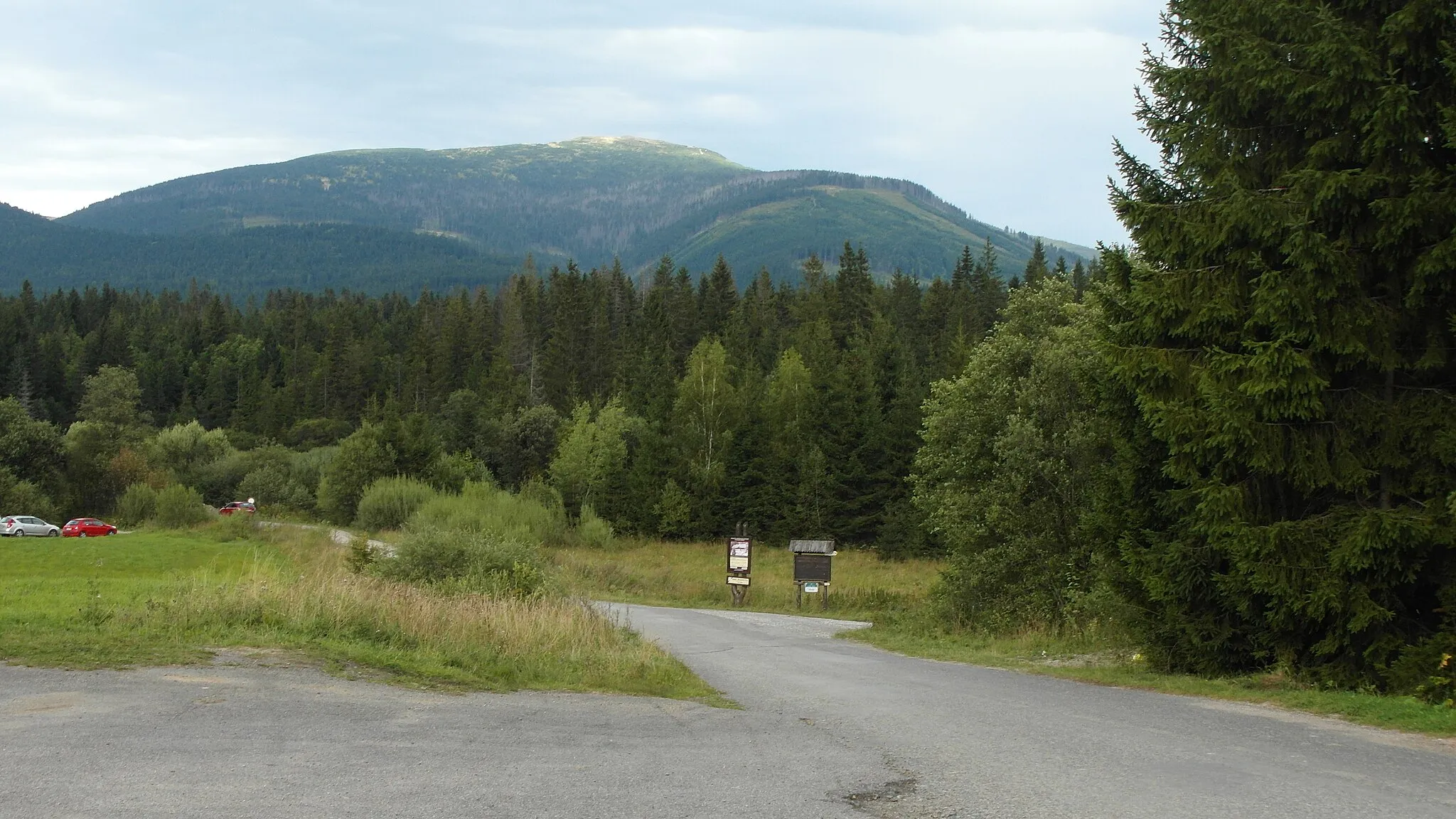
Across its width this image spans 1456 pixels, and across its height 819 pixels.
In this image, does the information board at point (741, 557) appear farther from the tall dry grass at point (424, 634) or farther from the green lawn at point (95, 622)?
the tall dry grass at point (424, 634)

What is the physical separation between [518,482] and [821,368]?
35.0m

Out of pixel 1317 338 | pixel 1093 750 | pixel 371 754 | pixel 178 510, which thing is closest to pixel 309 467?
pixel 178 510

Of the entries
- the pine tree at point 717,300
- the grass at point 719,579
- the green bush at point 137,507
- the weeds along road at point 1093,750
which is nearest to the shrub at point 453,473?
the grass at point 719,579

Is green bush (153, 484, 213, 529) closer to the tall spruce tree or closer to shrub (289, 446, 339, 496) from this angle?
shrub (289, 446, 339, 496)

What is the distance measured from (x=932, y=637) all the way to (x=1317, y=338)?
12.2 meters

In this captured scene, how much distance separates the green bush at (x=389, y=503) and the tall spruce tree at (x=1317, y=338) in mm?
57141

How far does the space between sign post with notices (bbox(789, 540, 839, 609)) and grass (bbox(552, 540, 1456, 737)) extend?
0.74 meters

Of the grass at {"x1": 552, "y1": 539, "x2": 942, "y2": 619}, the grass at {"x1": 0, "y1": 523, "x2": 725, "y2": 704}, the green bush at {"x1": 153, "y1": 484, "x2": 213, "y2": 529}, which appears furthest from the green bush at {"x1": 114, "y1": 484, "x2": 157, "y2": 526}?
the grass at {"x1": 0, "y1": 523, "x2": 725, "y2": 704}

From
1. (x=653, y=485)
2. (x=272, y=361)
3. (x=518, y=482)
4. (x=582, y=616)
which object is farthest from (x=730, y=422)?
(x=272, y=361)

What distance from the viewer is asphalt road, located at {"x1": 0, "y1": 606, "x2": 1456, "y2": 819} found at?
6645 millimetres

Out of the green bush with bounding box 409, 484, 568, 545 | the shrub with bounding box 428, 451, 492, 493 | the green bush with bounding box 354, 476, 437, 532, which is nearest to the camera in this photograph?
the green bush with bounding box 409, 484, 568, 545

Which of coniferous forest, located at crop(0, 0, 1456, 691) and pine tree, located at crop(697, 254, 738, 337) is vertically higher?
pine tree, located at crop(697, 254, 738, 337)

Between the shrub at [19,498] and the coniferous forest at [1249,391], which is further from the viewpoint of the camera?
the shrub at [19,498]

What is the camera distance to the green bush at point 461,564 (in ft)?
57.1
